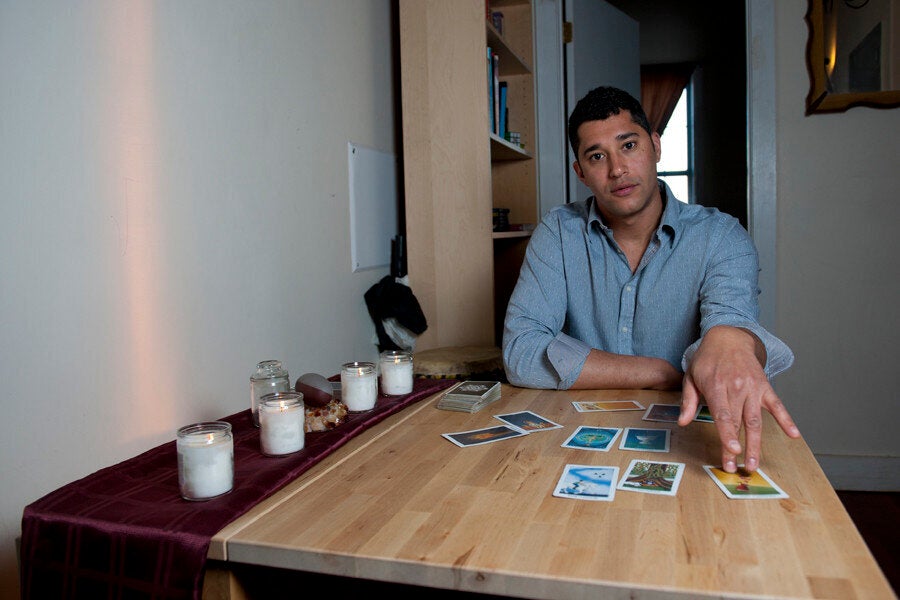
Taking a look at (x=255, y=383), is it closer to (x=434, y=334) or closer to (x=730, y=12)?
(x=434, y=334)

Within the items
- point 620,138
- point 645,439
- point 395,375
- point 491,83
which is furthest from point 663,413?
point 491,83

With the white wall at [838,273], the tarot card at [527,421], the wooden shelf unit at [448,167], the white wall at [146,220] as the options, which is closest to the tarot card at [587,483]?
the tarot card at [527,421]

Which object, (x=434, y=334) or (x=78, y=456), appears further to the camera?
(x=434, y=334)

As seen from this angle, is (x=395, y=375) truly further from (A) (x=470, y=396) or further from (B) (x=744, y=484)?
(B) (x=744, y=484)

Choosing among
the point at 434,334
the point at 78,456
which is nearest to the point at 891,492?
the point at 434,334

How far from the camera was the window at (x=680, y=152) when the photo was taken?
652 centimetres

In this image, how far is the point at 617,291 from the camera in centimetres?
185

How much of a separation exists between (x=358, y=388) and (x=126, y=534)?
57cm

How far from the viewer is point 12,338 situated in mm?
1069

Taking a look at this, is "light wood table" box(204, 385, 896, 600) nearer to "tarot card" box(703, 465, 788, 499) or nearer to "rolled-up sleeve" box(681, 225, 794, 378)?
"tarot card" box(703, 465, 788, 499)

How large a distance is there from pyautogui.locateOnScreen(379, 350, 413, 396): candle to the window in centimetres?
554

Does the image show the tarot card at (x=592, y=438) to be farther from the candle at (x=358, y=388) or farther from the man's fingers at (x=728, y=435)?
the candle at (x=358, y=388)

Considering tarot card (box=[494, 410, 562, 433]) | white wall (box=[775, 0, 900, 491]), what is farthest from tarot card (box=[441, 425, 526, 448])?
white wall (box=[775, 0, 900, 491])

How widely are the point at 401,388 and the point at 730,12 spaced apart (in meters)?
5.83
